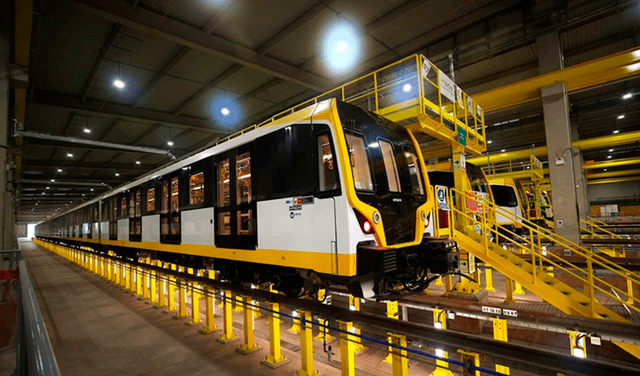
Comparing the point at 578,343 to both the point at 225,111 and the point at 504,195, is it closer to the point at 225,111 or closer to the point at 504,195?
the point at 504,195

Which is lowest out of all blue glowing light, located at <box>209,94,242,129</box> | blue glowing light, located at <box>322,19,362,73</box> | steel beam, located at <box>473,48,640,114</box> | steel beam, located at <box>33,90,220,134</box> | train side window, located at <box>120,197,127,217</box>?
train side window, located at <box>120,197,127,217</box>

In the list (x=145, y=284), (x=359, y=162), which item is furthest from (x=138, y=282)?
(x=359, y=162)

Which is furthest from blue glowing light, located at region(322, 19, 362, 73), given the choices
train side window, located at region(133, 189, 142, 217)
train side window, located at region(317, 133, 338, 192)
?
train side window, located at region(133, 189, 142, 217)

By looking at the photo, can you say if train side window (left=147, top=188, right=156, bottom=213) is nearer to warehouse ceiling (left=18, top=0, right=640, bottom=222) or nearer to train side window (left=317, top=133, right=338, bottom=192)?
warehouse ceiling (left=18, top=0, right=640, bottom=222)

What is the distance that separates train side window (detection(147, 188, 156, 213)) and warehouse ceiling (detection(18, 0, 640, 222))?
412 centimetres

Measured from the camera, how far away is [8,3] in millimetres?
6895

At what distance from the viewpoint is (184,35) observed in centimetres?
862

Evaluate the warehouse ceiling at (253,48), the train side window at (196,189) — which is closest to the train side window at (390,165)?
the train side window at (196,189)

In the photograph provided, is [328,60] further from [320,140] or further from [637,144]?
[637,144]

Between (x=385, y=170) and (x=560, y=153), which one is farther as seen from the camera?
(x=560, y=153)

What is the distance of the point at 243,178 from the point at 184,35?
577 cm

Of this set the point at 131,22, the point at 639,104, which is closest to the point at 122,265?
the point at 131,22

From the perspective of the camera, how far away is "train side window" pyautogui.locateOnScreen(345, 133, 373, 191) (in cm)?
395

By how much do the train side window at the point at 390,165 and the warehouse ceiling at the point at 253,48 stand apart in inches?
209
